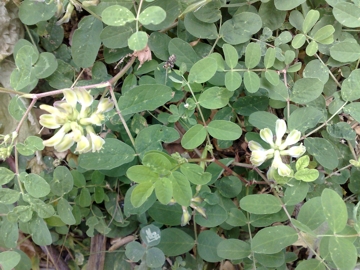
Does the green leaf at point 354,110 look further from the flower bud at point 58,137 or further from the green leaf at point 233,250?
the flower bud at point 58,137

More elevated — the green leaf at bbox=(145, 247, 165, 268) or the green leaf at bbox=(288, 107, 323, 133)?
the green leaf at bbox=(288, 107, 323, 133)

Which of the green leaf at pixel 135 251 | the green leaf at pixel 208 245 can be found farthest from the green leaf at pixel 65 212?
the green leaf at pixel 208 245

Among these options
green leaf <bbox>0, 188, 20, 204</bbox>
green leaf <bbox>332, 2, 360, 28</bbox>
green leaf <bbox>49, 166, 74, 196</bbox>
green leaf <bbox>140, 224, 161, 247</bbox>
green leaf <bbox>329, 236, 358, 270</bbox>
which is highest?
green leaf <bbox>332, 2, 360, 28</bbox>

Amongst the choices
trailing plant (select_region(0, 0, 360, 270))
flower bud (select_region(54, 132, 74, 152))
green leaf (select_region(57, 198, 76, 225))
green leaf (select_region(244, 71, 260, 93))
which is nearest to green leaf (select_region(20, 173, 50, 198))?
trailing plant (select_region(0, 0, 360, 270))

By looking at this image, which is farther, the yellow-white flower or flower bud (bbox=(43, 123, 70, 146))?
the yellow-white flower

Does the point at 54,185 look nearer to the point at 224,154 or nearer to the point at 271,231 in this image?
the point at 224,154

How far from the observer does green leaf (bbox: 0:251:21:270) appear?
162 centimetres

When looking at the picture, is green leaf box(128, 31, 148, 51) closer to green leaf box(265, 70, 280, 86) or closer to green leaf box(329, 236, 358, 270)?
green leaf box(265, 70, 280, 86)

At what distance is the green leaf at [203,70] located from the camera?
160 cm

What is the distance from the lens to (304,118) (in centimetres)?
171

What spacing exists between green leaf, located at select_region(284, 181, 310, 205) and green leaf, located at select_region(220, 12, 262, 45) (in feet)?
2.59

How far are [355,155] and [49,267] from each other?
208cm

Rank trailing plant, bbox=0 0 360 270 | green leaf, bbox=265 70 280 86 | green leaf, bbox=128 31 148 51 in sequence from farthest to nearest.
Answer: green leaf, bbox=265 70 280 86 → trailing plant, bbox=0 0 360 270 → green leaf, bbox=128 31 148 51

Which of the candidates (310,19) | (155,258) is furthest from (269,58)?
(155,258)
